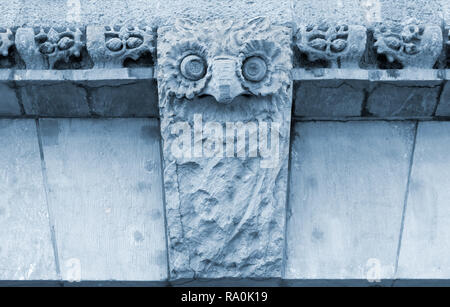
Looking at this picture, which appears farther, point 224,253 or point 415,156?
point 415,156

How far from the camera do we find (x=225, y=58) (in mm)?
1996

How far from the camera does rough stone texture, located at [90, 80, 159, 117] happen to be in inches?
84.4

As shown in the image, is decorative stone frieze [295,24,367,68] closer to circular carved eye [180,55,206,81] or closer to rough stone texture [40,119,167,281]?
circular carved eye [180,55,206,81]

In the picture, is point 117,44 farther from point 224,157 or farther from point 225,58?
point 224,157

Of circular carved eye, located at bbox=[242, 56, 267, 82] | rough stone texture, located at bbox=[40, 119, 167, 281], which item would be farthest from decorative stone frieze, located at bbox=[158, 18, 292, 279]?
rough stone texture, located at bbox=[40, 119, 167, 281]

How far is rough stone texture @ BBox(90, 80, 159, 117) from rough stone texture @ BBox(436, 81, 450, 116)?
0.97 meters

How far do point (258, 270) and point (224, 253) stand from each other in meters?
0.12

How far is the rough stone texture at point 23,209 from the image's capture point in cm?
213

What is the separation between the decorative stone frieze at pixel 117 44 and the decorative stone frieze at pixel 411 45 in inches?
29.8

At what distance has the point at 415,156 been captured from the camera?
7.26 ft

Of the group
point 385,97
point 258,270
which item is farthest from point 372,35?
point 258,270

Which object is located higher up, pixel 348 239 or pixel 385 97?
pixel 385 97

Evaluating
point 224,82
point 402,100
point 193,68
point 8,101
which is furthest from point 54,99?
point 402,100

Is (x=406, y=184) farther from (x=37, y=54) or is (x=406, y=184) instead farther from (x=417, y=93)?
(x=37, y=54)
